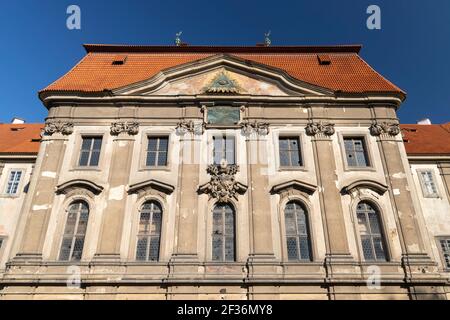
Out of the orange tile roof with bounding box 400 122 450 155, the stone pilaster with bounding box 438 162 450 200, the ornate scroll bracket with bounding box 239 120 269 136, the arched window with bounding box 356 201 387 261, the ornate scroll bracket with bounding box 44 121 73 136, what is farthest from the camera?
the orange tile roof with bounding box 400 122 450 155

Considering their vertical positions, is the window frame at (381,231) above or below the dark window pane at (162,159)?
below

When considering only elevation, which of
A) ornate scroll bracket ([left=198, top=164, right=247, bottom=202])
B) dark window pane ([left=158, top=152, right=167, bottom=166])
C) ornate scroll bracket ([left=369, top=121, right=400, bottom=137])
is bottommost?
ornate scroll bracket ([left=198, top=164, right=247, bottom=202])

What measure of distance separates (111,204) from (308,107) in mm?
9295

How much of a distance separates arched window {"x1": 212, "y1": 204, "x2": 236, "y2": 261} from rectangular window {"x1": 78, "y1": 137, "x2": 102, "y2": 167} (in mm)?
5494

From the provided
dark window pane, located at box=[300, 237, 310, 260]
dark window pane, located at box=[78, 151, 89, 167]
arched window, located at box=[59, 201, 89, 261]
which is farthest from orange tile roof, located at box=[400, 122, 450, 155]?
arched window, located at box=[59, 201, 89, 261]

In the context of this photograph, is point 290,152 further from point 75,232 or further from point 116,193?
point 75,232

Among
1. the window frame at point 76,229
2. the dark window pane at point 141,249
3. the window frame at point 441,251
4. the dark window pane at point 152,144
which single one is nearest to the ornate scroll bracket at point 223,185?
the dark window pane at point 152,144

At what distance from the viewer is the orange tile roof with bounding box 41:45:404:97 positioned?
16766mm

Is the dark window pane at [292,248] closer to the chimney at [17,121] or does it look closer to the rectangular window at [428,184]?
the rectangular window at [428,184]

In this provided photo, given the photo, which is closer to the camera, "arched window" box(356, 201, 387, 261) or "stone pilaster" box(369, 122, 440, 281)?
"stone pilaster" box(369, 122, 440, 281)

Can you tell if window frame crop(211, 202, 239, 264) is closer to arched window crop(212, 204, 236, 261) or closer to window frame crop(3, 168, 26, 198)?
arched window crop(212, 204, 236, 261)

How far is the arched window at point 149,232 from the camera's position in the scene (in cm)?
1313

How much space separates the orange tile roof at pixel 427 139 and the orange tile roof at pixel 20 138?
2003 centimetres
